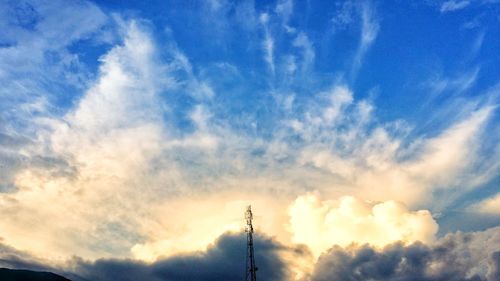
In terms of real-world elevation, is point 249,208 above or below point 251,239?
above

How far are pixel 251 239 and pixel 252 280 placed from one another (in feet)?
37.8

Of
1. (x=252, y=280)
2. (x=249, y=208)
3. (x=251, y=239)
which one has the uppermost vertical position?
(x=249, y=208)

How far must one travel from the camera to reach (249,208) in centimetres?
11469

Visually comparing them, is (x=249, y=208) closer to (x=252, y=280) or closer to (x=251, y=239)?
(x=251, y=239)

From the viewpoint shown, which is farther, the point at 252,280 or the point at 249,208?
the point at 249,208

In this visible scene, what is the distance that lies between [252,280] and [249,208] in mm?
20744

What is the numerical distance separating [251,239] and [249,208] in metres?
9.27

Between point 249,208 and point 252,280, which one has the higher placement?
point 249,208

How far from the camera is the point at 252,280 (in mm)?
104875

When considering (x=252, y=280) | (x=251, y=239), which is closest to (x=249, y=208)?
(x=251, y=239)

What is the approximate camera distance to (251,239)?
110875mm
